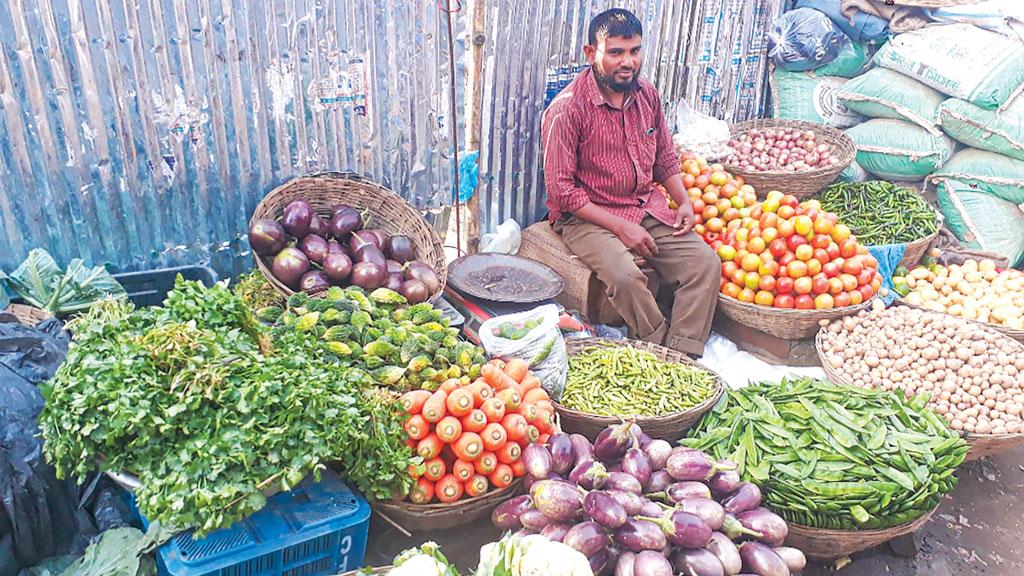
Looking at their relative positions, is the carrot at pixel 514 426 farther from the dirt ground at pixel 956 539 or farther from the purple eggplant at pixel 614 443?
the dirt ground at pixel 956 539

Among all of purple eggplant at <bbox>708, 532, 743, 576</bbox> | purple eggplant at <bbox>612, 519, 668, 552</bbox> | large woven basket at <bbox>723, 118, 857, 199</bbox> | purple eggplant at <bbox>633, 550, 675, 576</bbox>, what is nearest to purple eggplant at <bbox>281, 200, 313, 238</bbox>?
purple eggplant at <bbox>612, 519, 668, 552</bbox>

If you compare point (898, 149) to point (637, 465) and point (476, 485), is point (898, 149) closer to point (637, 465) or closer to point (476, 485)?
point (637, 465)

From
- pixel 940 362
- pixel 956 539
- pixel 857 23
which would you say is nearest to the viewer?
pixel 956 539

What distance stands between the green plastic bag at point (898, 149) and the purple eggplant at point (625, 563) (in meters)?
5.02

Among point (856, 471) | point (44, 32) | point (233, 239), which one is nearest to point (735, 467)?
point (856, 471)

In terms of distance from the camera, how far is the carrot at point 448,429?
262 centimetres

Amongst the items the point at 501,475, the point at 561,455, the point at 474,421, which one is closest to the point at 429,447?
the point at 474,421

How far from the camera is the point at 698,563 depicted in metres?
2.25

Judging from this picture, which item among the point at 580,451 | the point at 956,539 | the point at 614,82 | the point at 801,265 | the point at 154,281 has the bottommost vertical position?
the point at 956,539

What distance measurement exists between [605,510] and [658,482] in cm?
40

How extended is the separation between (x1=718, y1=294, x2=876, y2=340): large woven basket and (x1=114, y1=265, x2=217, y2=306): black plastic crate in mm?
3085

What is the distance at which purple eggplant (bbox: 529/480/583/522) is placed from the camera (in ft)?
7.68

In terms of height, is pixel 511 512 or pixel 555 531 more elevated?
pixel 555 531

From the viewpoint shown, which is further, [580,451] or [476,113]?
[476,113]
